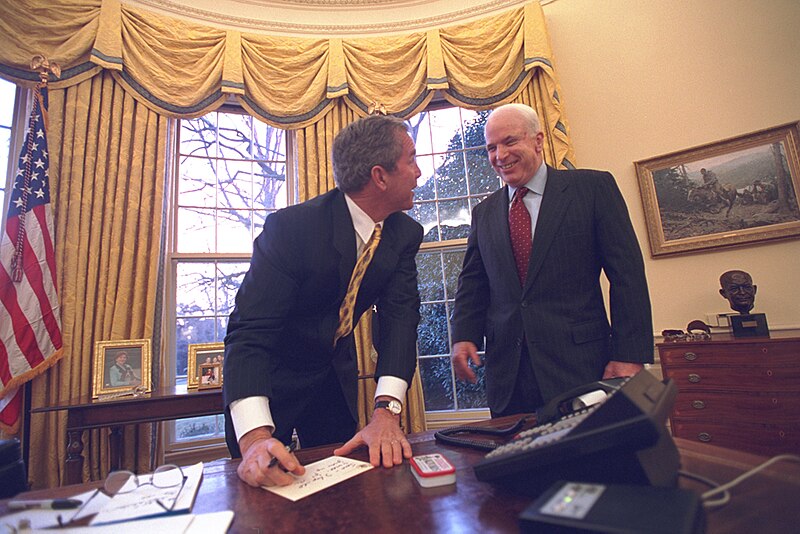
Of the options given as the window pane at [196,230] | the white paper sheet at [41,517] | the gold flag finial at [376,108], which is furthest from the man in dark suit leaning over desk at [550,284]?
the window pane at [196,230]

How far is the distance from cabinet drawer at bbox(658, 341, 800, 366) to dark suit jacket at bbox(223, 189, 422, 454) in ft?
6.12

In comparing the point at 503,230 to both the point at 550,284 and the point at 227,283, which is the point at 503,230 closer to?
the point at 550,284

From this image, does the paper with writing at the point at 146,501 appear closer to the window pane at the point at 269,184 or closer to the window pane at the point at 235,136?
the window pane at the point at 269,184

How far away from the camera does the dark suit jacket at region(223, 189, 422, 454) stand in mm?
1122

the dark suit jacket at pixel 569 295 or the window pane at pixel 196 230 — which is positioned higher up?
the window pane at pixel 196 230

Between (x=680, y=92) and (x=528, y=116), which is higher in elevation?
(x=680, y=92)

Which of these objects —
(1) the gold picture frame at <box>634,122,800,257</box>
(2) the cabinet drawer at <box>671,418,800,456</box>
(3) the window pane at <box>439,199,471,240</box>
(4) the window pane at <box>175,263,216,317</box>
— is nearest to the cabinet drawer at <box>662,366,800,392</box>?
(2) the cabinet drawer at <box>671,418,800,456</box>

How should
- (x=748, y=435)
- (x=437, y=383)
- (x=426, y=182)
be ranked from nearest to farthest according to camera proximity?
(x=748, y=435), (x=437, y=383), (x=426, y=182)

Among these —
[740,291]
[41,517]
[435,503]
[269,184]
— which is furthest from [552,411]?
[269,184]

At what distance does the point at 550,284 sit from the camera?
57.7 inches

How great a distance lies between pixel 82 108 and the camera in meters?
2.84

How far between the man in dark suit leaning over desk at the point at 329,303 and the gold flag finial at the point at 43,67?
8.17ft

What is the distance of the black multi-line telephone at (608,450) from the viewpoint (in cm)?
44

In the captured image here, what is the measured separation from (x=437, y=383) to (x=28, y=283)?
270cm
